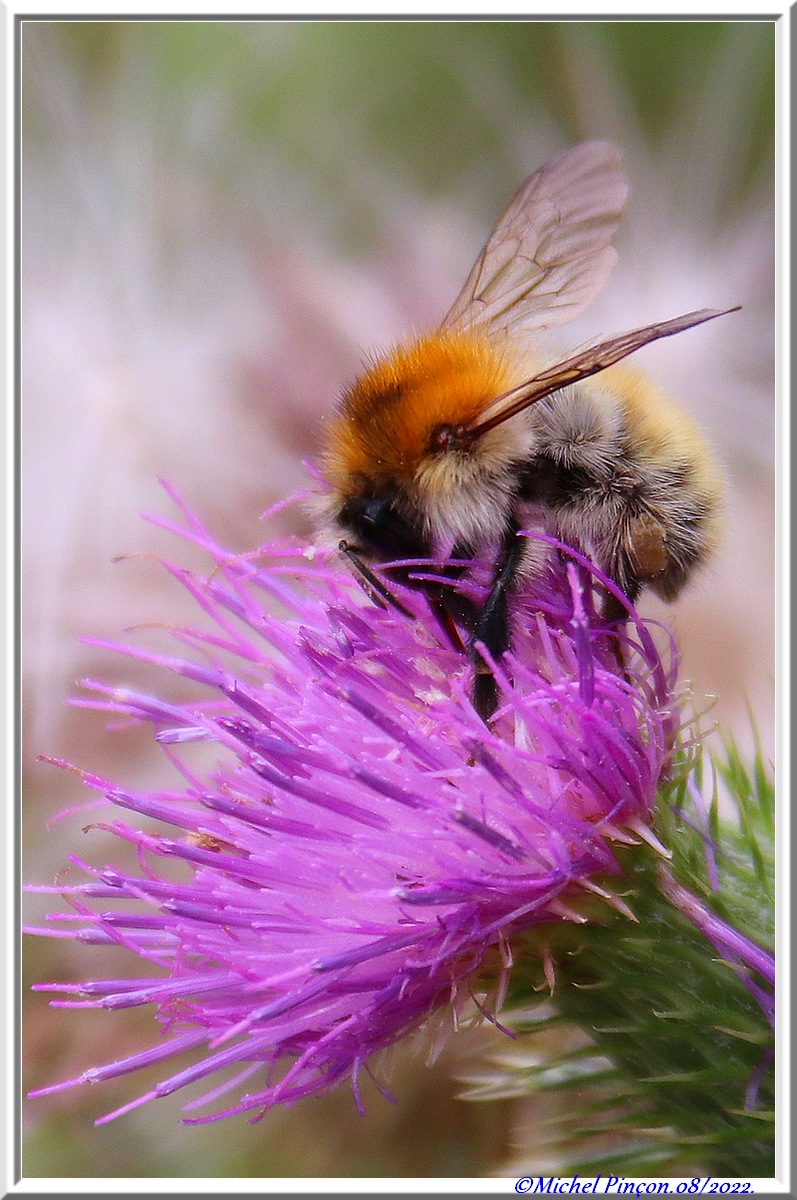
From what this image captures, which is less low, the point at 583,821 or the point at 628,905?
the point at 583,821

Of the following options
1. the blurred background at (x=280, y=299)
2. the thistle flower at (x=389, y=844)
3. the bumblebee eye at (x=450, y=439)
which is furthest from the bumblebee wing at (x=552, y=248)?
the thistle flower at (x=389, y=844)

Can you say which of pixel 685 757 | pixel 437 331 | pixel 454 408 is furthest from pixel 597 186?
pixel 685 757

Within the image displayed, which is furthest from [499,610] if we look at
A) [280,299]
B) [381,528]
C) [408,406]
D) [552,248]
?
[280,299]

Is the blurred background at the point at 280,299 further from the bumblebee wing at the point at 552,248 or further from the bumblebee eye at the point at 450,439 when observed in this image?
the bumblebee eye at the point at 450,439

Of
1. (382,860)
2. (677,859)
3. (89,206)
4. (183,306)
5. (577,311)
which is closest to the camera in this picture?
(382,860)

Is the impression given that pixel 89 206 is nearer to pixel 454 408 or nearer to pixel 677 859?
pixel 454 408
